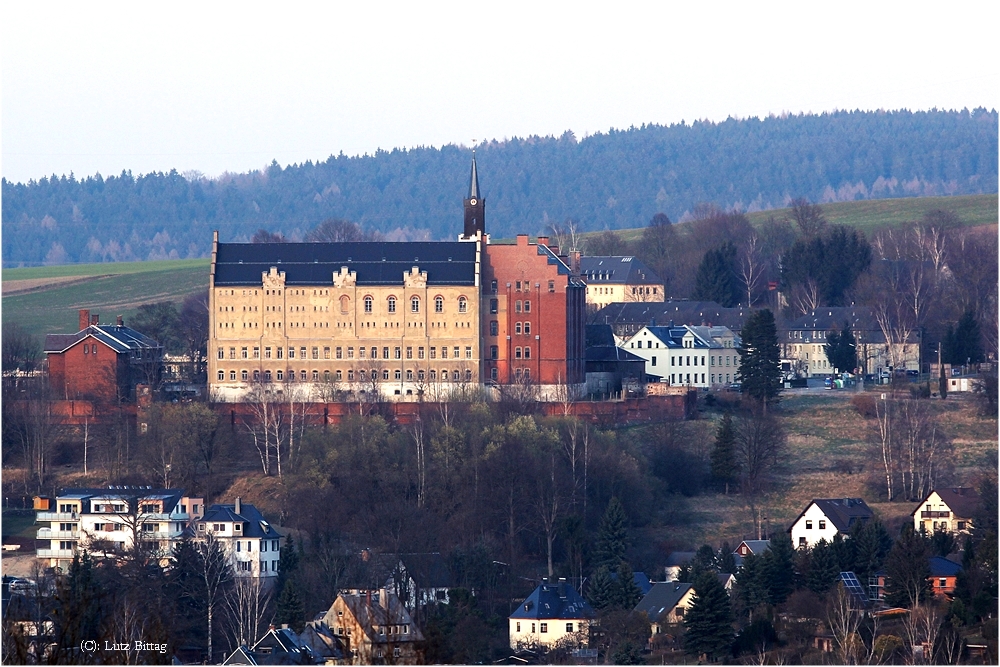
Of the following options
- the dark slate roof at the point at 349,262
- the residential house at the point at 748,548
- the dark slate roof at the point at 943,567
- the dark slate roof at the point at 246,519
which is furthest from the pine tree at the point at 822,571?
the dark slate roof at the point at 349,262

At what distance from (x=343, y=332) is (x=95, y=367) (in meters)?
10.7

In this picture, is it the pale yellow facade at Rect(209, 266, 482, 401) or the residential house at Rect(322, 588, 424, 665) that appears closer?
the residential house at Rect(322, 588, 424, 665)

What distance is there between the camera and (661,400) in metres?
85.6

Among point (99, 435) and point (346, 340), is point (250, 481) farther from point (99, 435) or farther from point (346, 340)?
point (346, 340)

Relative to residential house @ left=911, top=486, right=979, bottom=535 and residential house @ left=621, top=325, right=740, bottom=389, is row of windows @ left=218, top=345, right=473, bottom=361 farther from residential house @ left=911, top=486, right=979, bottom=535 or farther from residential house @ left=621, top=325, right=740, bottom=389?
residential house @ left=911, top=486, right=979, bottom=535

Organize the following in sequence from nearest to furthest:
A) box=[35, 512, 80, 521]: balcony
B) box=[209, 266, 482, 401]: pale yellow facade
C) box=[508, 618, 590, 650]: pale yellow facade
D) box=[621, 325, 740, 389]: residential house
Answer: box=[508, 618, 590, 650]: pale yellow facade → box=[35, 512, 80, 521]: balcony → box=[209, 266, 482, 401]: pale yellow facade → box=[621, 325, 740, 389]: residential house

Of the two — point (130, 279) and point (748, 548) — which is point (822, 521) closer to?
point (748, 548)

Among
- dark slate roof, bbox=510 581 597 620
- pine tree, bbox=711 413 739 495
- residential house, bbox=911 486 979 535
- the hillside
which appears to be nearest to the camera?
dark slate roof, bbox=510 581 597 620

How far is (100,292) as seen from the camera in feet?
495

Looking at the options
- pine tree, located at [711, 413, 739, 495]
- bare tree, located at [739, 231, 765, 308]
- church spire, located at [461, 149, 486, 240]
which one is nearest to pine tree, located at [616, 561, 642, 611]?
pine tree, located at [711, 413, 739, 495]

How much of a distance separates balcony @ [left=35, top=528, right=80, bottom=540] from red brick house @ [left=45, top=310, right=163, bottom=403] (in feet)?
70.6

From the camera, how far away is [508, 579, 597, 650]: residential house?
176 ft

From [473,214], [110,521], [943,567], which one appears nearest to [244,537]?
[110,521]

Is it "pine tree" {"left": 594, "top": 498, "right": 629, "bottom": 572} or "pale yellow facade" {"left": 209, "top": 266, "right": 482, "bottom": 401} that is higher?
"pale yellow facade" {"left": 209, "top": 266, "right": 482, "bottom": 401}
